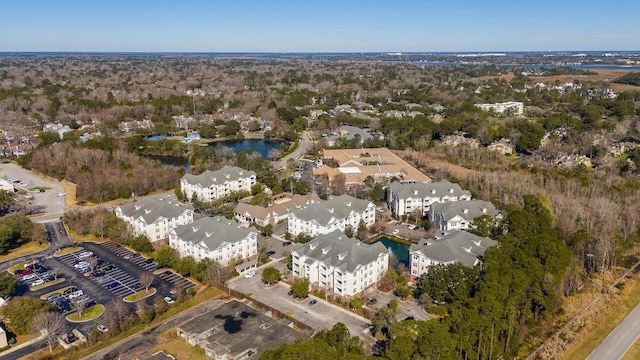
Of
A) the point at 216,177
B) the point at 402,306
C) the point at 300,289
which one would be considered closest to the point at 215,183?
the point at 216,177

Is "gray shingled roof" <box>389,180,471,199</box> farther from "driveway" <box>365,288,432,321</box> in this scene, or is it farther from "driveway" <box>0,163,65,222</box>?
"driveway" <box>0,163,65,222</box>

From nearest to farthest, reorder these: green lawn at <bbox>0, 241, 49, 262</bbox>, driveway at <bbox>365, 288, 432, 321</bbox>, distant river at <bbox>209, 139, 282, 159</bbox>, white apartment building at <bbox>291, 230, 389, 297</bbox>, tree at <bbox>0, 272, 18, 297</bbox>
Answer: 1. driveway at <bbox>365, 288, 432, 321</bbox>
2. tree at <bbox>0, 272, 18, 297</bbox>
3. white apartment building at <bbox>291, 230, 389, 297</bbox>
4. green lawn at <bbox>0, 241, 49, 262</bbox>
5. distant river at <bbox>209, 139, 282, 159</bbox>

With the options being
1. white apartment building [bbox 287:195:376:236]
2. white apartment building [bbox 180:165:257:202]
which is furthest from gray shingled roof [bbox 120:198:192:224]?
white apartment building [bbox 287:195:376:236]

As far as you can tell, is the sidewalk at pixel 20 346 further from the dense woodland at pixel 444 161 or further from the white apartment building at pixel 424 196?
the white apartment building at pixel 424 196

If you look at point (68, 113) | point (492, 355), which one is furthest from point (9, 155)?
point (492, 355)

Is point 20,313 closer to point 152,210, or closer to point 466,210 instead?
point 152,210

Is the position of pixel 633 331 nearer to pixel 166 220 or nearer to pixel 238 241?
pixel 238 241
